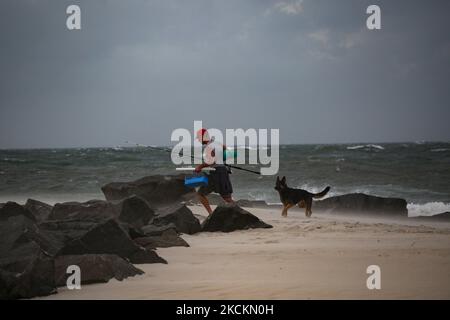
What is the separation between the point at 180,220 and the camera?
10.1 meters

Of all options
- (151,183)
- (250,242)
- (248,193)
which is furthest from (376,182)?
(250,242)

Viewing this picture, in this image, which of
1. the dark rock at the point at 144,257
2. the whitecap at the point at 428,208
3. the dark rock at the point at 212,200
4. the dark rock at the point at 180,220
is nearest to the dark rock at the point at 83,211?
the dark rock at the point at 180,220

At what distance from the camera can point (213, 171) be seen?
38.9 ft

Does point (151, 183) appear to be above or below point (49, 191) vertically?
above

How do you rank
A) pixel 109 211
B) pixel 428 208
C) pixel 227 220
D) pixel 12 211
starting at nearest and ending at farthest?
pixel 12 211, pixel 109 211, pixel 227 220, pixel 428 208

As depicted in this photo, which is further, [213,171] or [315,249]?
[213,171]

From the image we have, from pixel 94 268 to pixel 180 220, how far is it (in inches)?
165

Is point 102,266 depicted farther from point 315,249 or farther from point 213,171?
point 213,171

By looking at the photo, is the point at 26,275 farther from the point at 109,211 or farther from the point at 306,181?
the point at 306,181

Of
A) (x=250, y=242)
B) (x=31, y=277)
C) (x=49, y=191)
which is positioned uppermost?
(x=31, y=277)

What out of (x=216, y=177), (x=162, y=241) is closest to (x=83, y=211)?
(x=162, y=241)

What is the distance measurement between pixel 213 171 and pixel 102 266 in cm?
610
